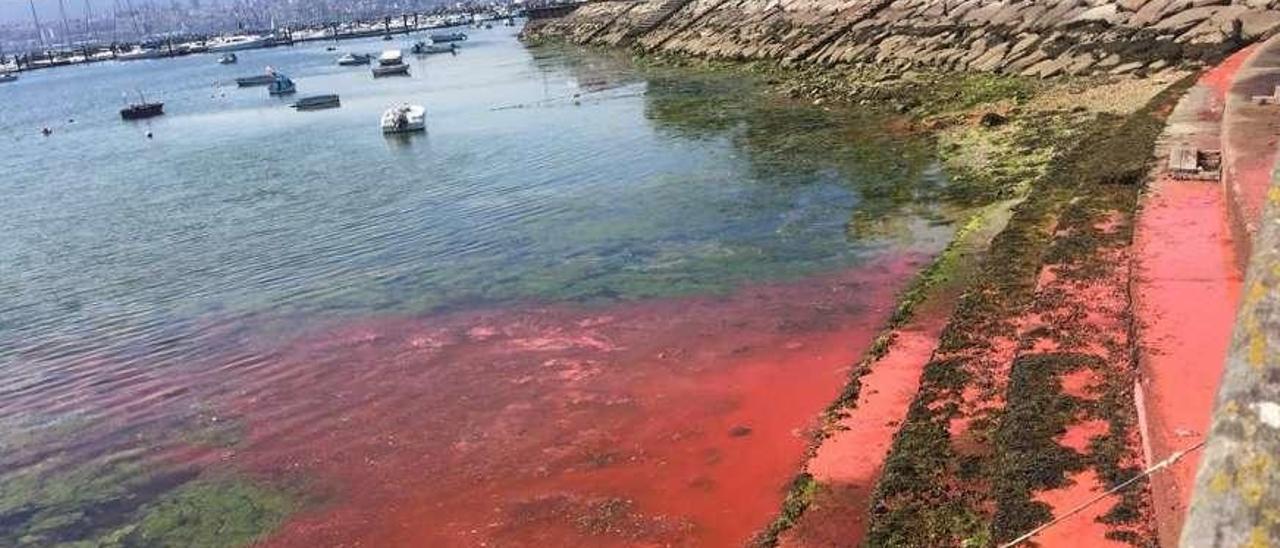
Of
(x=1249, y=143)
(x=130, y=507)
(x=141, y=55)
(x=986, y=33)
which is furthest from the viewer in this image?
(x=141, y=55)

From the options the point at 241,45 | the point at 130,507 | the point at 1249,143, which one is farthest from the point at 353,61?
the point at 1249,143

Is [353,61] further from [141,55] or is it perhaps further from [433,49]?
[141,55]

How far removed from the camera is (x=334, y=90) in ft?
229

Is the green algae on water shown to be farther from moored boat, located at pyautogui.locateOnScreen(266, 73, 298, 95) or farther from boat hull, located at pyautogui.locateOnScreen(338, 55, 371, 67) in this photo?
boat hull, located at pyautogui.locateOnScreen(338, 55, 371, 67)

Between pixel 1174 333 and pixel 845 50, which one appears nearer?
pixel 1174 333

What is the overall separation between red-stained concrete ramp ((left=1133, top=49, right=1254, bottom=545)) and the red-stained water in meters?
3.65

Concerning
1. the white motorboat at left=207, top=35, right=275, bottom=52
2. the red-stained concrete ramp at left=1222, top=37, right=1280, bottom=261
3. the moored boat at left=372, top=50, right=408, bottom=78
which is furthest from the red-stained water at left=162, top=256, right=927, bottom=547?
the white motorboat at left=207, top=35, right=275, bottom=52

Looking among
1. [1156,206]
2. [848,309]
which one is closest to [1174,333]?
[1156,206]

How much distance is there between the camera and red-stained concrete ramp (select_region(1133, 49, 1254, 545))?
22.6 feet

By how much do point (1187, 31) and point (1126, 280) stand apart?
23.9 meters

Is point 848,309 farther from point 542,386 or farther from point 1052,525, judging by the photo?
point 1052,525

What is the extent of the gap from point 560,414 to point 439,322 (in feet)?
16.5

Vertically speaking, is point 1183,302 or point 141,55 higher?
point 1183,302

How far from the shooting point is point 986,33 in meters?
39.6
